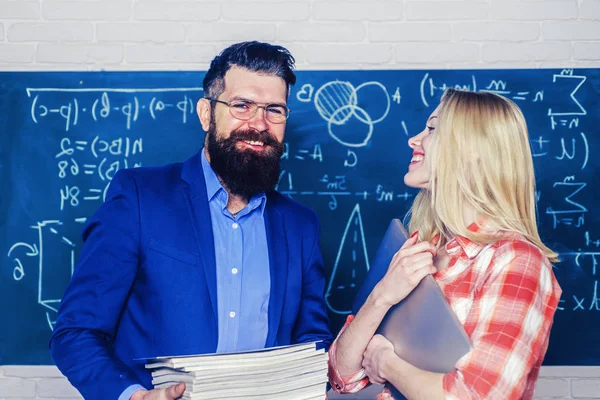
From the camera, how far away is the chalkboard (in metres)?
2.64

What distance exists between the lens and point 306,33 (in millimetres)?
2686

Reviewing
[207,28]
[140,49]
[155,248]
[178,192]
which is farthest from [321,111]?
[155,248]

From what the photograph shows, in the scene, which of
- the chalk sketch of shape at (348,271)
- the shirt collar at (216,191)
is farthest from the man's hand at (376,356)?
the chalk sketch of shape at (348,271)

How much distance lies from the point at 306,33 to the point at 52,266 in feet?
4.60

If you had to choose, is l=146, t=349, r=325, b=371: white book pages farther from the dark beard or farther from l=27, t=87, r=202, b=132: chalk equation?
l=27, t=87, r=202, b=132: chalk equation

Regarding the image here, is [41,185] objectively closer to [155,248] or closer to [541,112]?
[155,248]

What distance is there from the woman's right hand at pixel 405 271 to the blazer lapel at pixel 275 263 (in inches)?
12.4

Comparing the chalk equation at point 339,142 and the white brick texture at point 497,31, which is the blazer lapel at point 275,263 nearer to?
the chalk equation at point 339,142

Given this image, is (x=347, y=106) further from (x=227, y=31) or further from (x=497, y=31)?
(x=497, y=31)

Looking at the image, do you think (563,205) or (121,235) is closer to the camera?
(121,235)

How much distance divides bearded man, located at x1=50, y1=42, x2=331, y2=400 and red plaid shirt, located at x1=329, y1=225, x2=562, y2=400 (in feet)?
1.80

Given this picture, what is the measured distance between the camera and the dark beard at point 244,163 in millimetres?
1812

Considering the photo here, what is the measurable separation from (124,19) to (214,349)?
1599 millimetres

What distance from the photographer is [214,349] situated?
1661 mm
